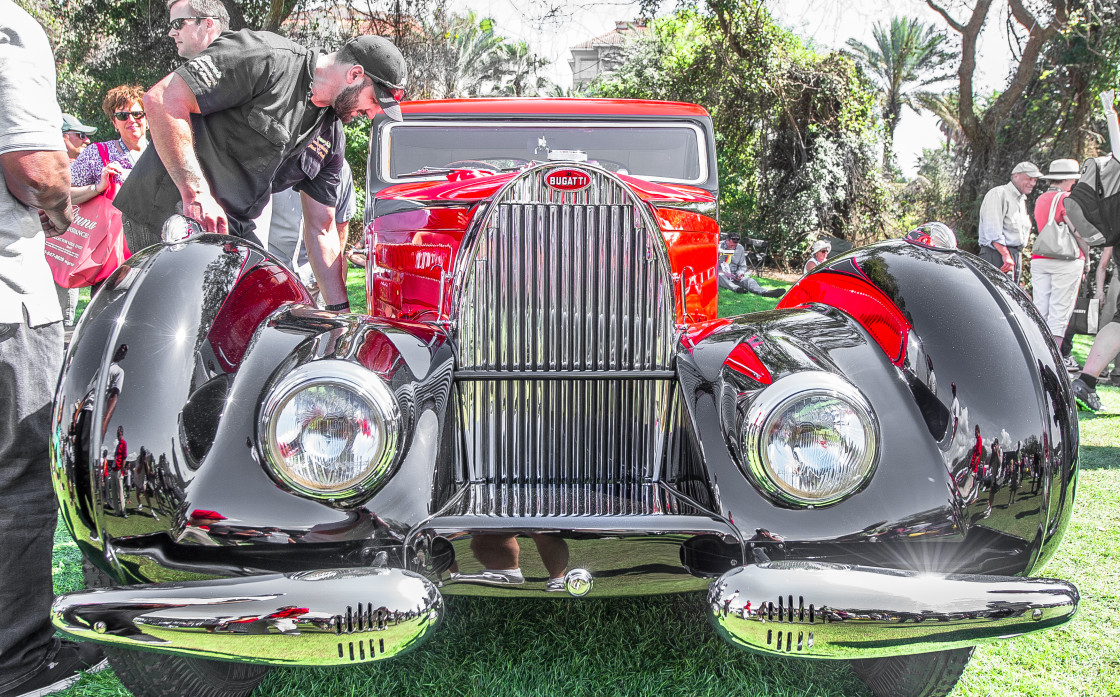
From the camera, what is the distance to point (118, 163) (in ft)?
14.7

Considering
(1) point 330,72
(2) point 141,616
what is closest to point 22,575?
(2) point 141,616

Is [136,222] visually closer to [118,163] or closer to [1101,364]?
[118,163]

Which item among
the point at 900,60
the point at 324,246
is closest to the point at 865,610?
the point at 324,246

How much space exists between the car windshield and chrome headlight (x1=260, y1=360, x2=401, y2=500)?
1.99m

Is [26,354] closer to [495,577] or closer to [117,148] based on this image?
[495,577]

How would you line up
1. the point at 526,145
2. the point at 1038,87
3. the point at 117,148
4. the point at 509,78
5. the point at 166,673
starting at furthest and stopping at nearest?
the point at 509,78 < the point at 1038,87 < the point at 117,148 < the point at 526,145 < the point at 166,673

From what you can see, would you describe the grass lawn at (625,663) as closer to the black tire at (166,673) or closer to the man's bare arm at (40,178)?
the black tire at (166,673)

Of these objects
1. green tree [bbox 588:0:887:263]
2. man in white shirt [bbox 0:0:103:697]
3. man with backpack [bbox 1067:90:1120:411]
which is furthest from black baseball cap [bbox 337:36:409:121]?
green tree [bbox 588:0:887:263]

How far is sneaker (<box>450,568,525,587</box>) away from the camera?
62.2 inches

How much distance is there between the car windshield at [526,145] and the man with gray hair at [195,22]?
79 centimetres

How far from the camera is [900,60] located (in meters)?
26.4

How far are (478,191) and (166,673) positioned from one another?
185 cm

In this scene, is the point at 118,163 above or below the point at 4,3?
below

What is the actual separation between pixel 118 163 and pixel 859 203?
13.3 m
